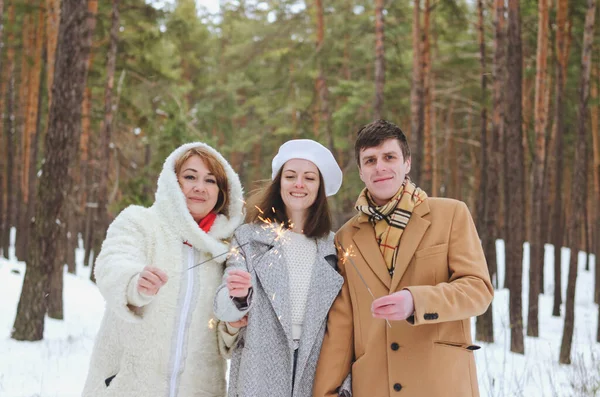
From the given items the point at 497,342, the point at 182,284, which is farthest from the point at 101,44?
the point at 182,284

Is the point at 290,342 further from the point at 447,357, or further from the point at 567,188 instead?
the point at 567,188

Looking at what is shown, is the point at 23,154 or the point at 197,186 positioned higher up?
the point at 23,154

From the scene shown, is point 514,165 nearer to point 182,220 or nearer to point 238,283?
point 182,220

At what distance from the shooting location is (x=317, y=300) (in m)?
2.82

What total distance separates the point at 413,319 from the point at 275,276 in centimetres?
82

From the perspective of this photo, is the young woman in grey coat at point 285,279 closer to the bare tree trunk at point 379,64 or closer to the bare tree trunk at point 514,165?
the bare tree trunk at point 514,165

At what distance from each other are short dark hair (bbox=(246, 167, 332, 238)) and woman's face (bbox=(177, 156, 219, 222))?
258 mm

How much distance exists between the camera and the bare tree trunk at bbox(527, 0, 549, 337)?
11.6 metres

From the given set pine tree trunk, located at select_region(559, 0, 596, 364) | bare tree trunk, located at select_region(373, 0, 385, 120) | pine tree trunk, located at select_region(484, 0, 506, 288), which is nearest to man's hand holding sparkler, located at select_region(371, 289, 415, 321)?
pine tree trunk, located at select_region(559, 0, 596, 364)

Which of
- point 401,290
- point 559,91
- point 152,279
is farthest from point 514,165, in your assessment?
point 152,279

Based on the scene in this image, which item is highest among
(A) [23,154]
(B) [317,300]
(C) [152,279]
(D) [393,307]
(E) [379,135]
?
(A) [23,154]

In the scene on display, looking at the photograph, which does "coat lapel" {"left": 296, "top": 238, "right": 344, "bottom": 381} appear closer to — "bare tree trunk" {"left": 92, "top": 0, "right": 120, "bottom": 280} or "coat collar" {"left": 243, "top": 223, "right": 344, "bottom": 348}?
"coat collar" {"left": 243, "top": 223, "right": 344, "bottom": 348}

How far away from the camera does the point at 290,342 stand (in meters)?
2.77

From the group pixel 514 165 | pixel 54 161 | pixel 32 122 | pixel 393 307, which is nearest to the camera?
pixel 393 307
